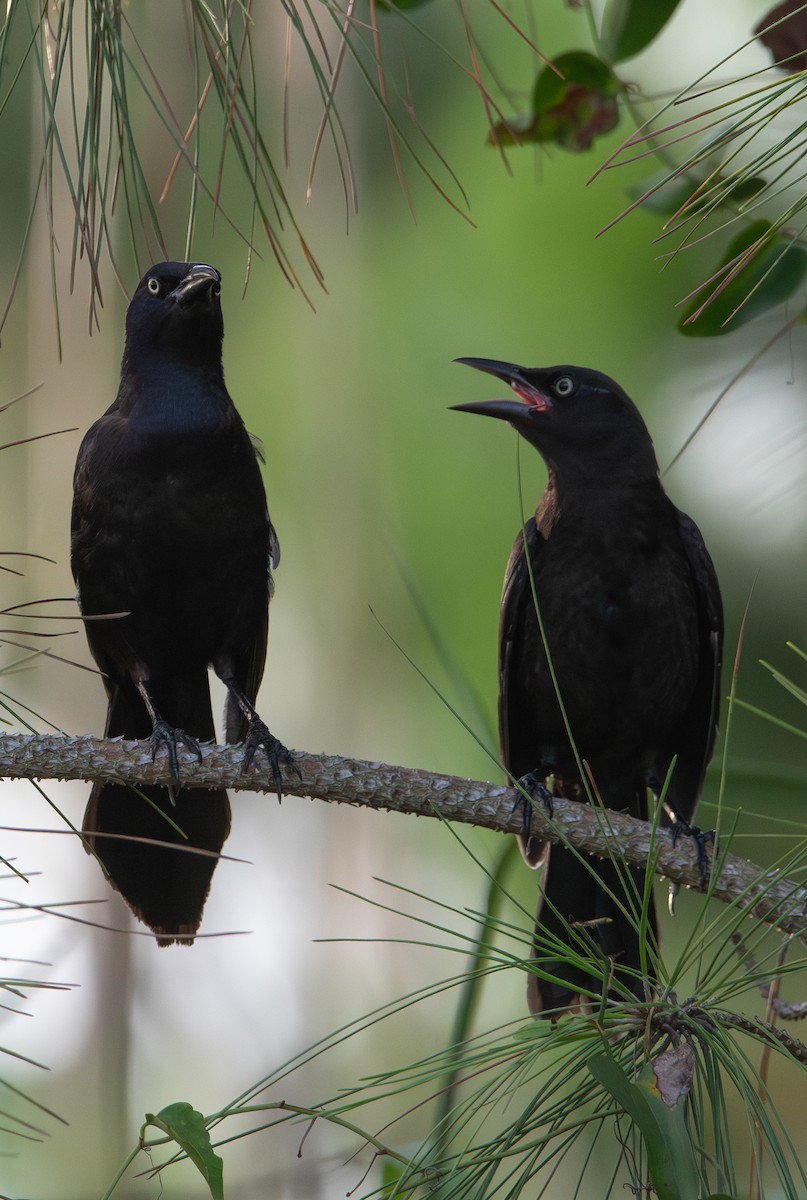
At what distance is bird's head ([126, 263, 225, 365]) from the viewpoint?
3188mm

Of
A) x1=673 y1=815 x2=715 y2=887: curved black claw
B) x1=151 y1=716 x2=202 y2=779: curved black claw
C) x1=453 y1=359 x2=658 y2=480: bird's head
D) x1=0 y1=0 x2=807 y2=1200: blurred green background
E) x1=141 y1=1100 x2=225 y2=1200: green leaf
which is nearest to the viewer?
x1=141 y1=1100 x2=225 y2=1200: green leaf

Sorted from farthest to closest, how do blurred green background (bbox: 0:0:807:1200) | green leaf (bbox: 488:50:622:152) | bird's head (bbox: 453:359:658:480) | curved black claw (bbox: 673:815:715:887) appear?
blurred green background (bbox: 0:0:807:1200), bird's head (bbox: 453:359:658:480), curved black claw (bbox: 673:815:715:887), green leaf (bbox: 488:50:622:152)

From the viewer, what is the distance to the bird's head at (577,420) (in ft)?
11.3

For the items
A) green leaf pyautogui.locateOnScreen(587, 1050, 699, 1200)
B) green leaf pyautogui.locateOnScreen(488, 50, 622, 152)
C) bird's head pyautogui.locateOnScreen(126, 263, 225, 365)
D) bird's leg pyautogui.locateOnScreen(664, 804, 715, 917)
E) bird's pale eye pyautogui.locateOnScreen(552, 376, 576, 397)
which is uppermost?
bird's head pyautogui.locateOnScreen(126, 263, 225, 365)

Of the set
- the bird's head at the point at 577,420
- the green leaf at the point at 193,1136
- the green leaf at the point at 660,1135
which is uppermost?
the bird's head at the point at 577,420

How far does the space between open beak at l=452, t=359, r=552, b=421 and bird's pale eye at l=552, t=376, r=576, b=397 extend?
0.03 meters

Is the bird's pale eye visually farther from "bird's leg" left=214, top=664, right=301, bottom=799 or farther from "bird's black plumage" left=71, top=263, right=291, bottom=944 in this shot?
"bird's leg" left=214, top=664, right=301, bottom=799

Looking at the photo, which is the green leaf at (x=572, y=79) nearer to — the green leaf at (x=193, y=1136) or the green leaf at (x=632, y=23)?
the green leaf at (x=632, y=23)

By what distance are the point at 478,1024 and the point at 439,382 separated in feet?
10.7

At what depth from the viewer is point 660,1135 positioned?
1259 mm

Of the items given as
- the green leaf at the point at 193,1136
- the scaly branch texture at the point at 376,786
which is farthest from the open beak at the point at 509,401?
the green leaf at the point at 193,1136

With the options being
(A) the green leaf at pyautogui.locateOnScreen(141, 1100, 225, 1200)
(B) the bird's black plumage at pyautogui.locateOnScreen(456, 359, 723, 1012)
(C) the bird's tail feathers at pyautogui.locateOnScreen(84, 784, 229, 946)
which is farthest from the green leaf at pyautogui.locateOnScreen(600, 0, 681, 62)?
(C) the bird's tail feathers at pyautogui.locateOnScreen(84, 784, 229, 946)

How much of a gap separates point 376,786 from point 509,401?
158cm

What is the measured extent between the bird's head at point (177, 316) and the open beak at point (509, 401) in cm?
64
